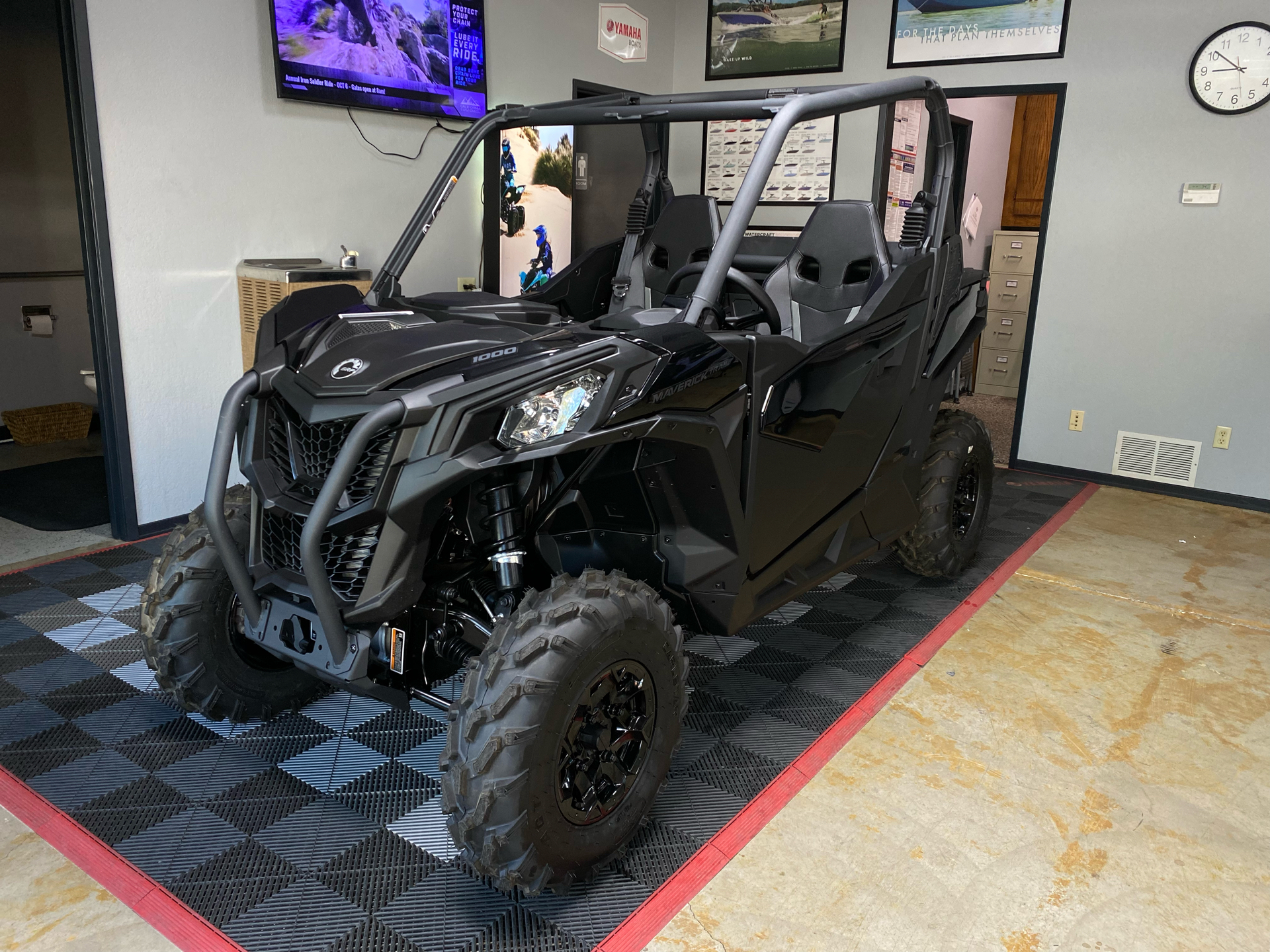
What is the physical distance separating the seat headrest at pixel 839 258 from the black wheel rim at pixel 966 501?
932 mm

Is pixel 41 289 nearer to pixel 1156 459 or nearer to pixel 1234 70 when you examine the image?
pixel 1156 459

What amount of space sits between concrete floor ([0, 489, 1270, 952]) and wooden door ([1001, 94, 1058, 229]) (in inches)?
201

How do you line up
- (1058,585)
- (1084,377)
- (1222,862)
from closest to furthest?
(1222,862)
(1058,585)
(1084,377)

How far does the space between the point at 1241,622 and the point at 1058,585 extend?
544 mm

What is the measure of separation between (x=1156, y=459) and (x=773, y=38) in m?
3.13

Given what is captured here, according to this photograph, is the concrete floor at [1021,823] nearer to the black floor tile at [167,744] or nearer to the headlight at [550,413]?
the black floor tile at [167,744]

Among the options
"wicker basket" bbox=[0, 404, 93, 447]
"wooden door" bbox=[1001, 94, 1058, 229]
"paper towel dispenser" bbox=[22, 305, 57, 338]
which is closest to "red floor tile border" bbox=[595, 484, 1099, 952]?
"wicker basket" bbox=[0, 404, 93, 447]

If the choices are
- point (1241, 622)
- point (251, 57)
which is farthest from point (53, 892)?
point (1241, 622)

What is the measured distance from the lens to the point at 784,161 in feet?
18.4

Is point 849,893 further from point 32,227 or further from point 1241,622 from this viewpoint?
point 32,227

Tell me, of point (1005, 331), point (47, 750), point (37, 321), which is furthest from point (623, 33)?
point (47, 750)

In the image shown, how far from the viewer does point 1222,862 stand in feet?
6.03

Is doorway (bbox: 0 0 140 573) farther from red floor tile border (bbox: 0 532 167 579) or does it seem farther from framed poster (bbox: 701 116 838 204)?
framed poster (bbox: 701 116 838 204)

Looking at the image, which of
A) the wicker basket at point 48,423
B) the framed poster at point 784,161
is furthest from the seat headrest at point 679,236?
the wicker basket at point 48,423
